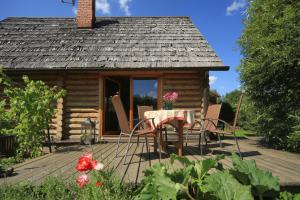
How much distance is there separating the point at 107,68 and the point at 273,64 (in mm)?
4308

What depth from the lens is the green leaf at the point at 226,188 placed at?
7.84ft

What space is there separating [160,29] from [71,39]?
3.09 metres

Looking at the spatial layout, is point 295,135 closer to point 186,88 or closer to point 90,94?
point 186,88

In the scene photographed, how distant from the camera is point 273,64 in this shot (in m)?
6.65

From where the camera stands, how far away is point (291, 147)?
6.86 meters

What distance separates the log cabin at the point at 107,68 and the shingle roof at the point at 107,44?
0.08 ft

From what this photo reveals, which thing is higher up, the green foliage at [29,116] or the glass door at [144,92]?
the glass door at [144,92]

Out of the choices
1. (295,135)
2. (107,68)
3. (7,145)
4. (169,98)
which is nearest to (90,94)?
(107,68)

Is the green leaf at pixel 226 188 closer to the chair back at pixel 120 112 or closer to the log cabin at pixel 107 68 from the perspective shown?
the chair back at pixel 120 112

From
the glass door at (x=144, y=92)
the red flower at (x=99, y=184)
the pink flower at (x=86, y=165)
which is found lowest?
the red flower at (x=99, y=184)

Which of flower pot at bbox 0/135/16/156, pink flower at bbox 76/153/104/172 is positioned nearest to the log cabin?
flower pot at bbox 0/135/16/156

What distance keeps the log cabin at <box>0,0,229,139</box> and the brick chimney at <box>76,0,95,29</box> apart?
26.1 inches

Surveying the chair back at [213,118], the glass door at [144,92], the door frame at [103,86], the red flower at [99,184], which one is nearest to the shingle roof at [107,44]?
Answer: the door frame at [103,86]

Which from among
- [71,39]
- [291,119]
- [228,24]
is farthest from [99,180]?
[228,24]
